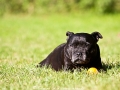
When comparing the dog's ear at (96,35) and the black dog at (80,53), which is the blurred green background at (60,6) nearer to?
the dog's ear at (96,35)

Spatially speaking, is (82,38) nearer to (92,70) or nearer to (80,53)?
(80,53)

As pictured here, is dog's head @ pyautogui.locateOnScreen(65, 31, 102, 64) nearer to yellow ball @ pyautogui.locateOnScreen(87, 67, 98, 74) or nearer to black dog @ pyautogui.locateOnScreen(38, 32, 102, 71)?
black dog @ pyautogui.locateOnScreen(38, 32, 102, 71)

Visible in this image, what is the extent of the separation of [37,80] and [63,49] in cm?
156

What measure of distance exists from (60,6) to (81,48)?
77.0 ft

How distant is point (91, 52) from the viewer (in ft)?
24.5

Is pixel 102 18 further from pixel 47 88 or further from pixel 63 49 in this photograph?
pixel 47 88

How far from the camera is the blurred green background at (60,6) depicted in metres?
29.7

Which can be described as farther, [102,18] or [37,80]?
[102,18]

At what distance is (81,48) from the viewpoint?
292 inches

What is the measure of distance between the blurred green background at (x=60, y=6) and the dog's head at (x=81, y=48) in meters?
22.0

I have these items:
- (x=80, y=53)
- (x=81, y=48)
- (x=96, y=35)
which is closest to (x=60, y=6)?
(x=96, y=35)

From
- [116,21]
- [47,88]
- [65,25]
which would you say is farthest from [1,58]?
[116,21]

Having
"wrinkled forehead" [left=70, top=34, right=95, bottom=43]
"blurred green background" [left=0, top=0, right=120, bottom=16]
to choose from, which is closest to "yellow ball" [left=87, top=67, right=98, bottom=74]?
"wrinkled forehead" [left=70, top=34, right=95, bottom=43]

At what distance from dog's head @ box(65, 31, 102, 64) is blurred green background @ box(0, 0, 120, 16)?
72.1ft
